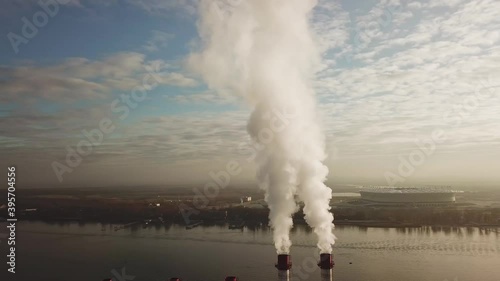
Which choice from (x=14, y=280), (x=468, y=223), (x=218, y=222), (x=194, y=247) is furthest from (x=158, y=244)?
(x=468, y=223)

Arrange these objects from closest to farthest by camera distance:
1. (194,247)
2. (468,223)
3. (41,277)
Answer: (41,277)
(194,247)
(468,223)

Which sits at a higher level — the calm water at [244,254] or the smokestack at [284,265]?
the smokestack at [284,265]

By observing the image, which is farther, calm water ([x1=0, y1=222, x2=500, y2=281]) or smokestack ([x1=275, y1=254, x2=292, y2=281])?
calm water ([x1=0, y1=222, x2=500, y2=281])

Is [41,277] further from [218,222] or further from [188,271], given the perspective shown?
[218,222]

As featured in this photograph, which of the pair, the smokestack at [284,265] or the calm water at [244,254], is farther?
the calm water at [244,254]

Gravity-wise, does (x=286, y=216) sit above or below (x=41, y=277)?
above

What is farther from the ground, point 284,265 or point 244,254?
point 284,265

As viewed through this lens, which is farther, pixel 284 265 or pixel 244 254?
pixel 244 254

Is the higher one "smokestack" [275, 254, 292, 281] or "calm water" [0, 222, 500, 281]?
"smokestack" [275, 254, 292, 281]
